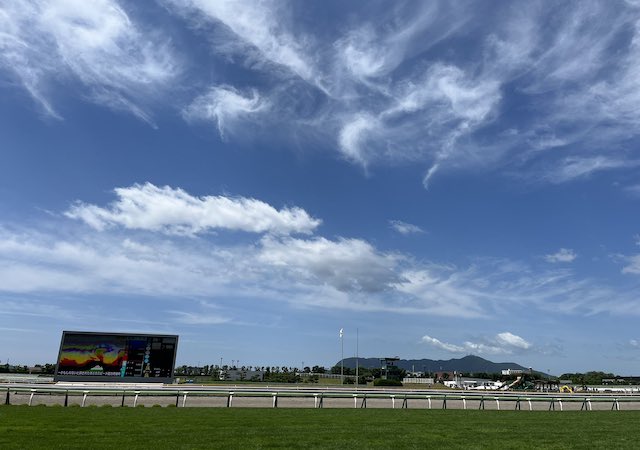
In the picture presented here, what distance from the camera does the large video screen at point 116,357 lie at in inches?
1838

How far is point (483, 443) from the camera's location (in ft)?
44.4

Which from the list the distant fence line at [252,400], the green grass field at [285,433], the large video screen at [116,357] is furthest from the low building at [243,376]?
the green grass field at [285,433]

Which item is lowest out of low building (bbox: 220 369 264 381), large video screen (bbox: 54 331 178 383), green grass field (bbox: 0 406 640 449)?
green grass field (bbox: 0 406 640 449)

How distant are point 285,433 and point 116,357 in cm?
3755

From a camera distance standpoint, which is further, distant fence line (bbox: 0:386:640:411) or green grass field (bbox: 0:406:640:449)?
distant fence line (bbox: 0:386:640:411)

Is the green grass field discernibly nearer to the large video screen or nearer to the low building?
the large video screen

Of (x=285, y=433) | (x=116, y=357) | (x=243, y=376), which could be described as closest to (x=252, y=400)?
(x=116, y=357)

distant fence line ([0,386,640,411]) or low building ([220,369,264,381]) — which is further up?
low building ([220,369,264,381])

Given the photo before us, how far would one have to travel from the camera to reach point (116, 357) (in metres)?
47.0

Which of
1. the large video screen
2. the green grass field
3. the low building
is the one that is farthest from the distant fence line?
the low building

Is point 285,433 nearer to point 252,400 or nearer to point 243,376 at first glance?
point 252,400

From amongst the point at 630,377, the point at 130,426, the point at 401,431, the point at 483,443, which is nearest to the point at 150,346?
the point at 130,426

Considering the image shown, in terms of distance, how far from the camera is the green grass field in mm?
12781

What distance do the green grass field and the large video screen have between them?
27.9 metres
